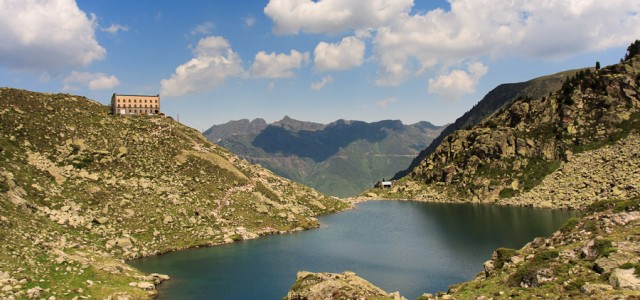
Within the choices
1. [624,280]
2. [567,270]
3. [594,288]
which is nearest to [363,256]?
[567,270]

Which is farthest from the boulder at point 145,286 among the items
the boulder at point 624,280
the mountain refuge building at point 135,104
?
the mountain refuge building at point 135,104

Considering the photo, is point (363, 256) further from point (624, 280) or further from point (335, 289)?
point (624, 280)

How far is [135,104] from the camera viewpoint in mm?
166500

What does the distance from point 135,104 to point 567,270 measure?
157 metres

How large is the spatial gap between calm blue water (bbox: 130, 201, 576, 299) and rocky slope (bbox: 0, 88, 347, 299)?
7.86m

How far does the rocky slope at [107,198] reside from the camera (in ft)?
239

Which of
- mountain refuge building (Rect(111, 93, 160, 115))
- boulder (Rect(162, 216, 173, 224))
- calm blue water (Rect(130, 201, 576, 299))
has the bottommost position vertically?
calm blue water (Rect(130, 201, 576, 299))

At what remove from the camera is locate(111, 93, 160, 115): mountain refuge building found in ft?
532

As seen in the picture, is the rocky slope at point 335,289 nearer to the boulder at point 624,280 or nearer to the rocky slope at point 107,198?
the boulder at point 624,280

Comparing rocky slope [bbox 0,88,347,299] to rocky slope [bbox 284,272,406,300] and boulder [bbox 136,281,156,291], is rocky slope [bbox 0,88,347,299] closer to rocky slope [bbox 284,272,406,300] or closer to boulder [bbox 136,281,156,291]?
boulder [bbox 136,281,156,291]

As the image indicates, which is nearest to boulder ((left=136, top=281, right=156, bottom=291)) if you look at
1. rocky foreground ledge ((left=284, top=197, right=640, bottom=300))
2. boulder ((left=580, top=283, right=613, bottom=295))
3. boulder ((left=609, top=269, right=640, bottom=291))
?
rocky foreground ledge ((left=284, top=197, right=640, bottom=300))

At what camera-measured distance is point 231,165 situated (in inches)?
6142

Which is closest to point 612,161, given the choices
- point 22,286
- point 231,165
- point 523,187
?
point 523,187

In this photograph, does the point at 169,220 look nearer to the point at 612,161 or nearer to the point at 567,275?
the point at 567,275
